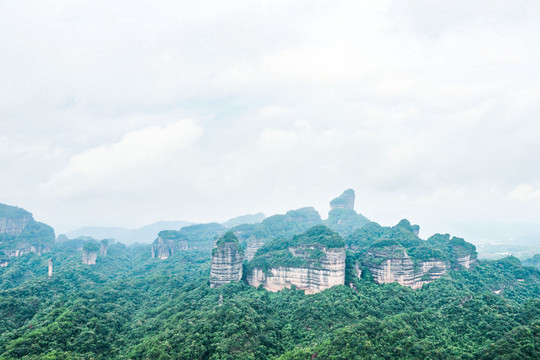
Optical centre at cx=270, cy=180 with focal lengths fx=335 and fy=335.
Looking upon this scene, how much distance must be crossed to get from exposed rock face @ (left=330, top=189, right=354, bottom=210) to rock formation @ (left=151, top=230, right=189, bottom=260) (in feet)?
209

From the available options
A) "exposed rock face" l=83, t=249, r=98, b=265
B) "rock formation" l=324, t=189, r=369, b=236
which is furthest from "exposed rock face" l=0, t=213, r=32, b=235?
"rock formation" l=324, t=189, r=369, b=236

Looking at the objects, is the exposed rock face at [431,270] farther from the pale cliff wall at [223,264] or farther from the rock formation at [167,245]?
the rock formation at [167,245]

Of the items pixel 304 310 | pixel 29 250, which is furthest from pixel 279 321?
pixel 29 250

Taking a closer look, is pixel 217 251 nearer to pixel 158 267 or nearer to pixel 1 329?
pixel 1 329

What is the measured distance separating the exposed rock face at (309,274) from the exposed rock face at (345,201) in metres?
72.6

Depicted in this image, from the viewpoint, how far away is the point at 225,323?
46.1 meters

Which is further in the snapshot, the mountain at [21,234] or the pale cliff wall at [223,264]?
the mountain at [21,234]

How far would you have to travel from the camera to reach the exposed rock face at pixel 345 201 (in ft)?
453

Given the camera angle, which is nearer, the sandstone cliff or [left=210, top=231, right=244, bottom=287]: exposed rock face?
[left=210, top=231, right=244, bottom=287]: exposed rock face

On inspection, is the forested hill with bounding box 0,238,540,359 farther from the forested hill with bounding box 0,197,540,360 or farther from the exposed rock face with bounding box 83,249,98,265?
A: the exposed rock face with bounding box 83,249,98,265

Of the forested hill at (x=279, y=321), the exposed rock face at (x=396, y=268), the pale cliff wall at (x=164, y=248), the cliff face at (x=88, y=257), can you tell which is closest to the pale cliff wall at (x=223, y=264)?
the forested hill at (x=279, y=321)

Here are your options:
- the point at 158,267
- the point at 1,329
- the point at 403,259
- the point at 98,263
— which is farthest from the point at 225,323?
the point at 98,263

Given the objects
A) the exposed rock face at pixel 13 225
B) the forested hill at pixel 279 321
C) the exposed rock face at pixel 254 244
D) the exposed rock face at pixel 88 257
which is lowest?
the forested hill at pixel 279 321

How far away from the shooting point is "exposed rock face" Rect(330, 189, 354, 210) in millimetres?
138000
